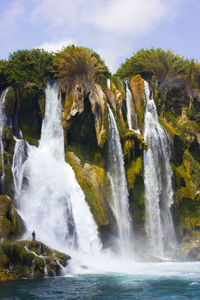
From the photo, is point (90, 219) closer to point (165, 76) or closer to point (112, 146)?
point (112, 146)

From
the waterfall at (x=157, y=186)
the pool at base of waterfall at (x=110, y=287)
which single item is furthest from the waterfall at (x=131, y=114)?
the pool at base of waterfall at (x=110, y=287)

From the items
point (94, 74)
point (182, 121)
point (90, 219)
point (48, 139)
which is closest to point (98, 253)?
point (90, 219)

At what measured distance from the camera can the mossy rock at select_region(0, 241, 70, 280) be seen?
43.7ft

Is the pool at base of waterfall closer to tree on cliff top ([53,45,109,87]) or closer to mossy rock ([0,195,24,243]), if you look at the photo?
mossy rock ([0,195,24,243])

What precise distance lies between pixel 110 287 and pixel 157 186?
1143cm

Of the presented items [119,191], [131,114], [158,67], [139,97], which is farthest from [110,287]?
[158,67]

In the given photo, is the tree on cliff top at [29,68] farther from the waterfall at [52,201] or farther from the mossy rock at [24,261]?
the mossy rock at [24,261]

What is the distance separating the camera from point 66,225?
56.0 feet

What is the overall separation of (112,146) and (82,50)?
6595 mm

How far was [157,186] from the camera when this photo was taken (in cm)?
2272

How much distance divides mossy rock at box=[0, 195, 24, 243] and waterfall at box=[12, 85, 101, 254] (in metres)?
0.61

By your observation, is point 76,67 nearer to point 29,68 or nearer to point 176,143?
point 29,68

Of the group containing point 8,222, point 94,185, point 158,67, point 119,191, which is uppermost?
point 158,67

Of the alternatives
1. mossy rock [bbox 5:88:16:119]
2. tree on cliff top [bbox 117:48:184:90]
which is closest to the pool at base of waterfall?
mossy rock [bbox 5:88:16:119]
